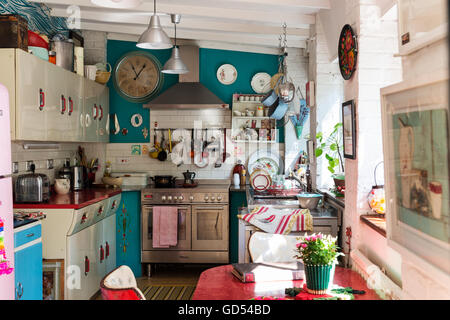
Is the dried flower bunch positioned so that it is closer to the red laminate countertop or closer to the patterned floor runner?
the red laminate countertop

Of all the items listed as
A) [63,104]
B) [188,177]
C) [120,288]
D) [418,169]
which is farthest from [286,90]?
[418,169]

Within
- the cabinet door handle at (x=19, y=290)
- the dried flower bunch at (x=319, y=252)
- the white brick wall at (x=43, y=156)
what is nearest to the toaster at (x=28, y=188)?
the white brick wall at (x=43, y=156)

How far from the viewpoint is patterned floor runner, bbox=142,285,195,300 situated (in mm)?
5219

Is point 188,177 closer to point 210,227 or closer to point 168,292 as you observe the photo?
point 210,227

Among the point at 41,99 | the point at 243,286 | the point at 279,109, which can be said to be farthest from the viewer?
the point at 279,109

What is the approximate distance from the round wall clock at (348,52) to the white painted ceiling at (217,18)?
1.28m

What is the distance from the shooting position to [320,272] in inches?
86.4

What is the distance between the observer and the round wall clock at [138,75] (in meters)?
6.72

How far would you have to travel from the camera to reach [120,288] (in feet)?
6.34

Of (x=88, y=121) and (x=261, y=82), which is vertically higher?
(x=261, y=82)

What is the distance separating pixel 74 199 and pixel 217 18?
8.01 feet
